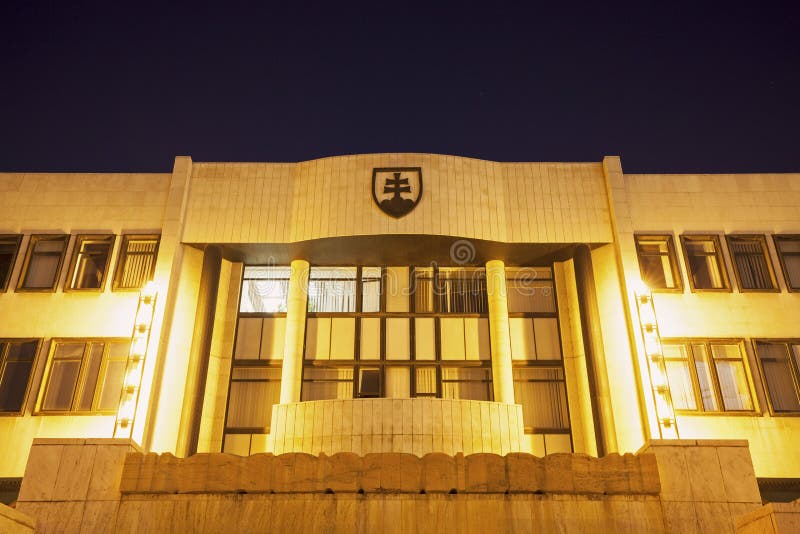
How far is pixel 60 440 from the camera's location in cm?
1207

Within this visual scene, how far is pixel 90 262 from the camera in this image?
2338cm

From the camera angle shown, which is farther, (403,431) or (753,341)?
(753,341)

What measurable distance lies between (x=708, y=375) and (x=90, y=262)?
70.8ft

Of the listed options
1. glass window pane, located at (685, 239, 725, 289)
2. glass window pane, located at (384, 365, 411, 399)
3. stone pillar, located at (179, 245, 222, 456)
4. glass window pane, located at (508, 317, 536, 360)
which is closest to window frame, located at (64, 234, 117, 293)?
stone pillar, located at (179, 245, 222, 456)

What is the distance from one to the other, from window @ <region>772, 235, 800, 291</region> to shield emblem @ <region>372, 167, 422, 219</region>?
12972 millimetres

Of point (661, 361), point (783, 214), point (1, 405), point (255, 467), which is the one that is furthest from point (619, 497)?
point (1, 405)

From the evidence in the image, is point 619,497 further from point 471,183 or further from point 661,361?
point 471,183

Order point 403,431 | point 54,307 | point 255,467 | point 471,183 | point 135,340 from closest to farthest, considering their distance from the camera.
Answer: point 255,467 → point 403,431 → point 135,340 → point 54,307 → point 471,183

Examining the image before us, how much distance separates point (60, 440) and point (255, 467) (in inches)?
151

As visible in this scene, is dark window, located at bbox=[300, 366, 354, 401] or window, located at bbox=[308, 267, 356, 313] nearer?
dark window, located at bbox=[300, 366, 354, 401]

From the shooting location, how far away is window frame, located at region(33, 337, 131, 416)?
808 inches

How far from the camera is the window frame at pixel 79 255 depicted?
74.2ft

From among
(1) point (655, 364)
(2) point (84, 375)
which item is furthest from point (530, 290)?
(2) point (84, 375)

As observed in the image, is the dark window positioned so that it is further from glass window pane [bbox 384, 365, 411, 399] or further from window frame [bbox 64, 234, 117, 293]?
window frame [bbox 64, 234, 117, 293]
